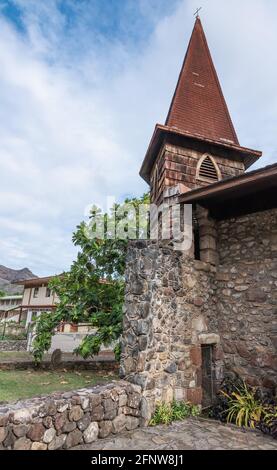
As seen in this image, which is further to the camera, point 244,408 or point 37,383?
point 37,383

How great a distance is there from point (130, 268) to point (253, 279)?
7.74 ft

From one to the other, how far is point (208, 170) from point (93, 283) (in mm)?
4500

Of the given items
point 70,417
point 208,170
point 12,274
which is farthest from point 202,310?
point 12,274

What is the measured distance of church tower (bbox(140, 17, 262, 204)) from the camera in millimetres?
6840

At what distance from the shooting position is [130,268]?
187 inches

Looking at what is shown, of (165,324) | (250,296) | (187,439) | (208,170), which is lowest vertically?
(187,439)

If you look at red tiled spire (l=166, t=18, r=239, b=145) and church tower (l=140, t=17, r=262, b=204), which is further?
red tiled spire (l=166, t=18, r=239, b=145)

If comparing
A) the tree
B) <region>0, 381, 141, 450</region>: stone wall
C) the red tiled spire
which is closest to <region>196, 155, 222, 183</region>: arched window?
the red tiled spire

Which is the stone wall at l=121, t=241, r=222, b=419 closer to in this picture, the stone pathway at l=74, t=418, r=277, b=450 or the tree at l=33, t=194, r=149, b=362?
the stone pathway at l=74, t=418, r=277, b=450

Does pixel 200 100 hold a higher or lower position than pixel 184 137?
higher

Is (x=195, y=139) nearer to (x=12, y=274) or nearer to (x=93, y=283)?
(x=93, y=283)

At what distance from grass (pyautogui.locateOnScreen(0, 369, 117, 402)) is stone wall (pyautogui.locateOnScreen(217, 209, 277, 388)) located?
2599 millimetres

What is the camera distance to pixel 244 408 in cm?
448

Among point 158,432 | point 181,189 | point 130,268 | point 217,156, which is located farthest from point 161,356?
point 217,156
